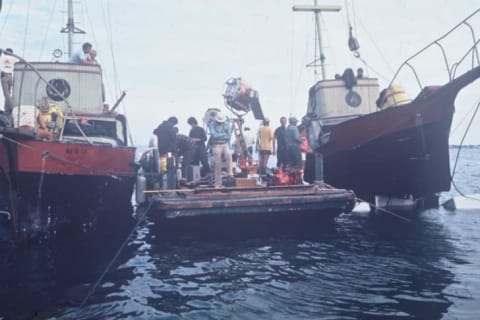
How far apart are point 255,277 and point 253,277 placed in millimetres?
31

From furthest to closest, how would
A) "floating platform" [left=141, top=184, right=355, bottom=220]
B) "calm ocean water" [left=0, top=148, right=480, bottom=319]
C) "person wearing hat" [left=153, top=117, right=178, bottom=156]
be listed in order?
"person wearing hat" [left=153, top=117, right=178, bottom=156] → "floating platform" [left=141, top=184, right=355, bottom=220] → "calm ocean water" [left=0, top=148, right=480, bottom=319]

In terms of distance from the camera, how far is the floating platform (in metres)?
8.14

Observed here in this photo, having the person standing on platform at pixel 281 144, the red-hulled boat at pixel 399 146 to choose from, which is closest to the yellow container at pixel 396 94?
the red-hulled boat at pixel 399 146

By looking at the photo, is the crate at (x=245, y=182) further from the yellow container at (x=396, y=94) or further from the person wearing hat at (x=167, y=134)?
the yellow container at (x=396, y=94)

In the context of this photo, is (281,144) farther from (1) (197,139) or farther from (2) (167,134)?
(2) (167,134)

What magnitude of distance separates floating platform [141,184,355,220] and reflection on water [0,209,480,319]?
2.10ft

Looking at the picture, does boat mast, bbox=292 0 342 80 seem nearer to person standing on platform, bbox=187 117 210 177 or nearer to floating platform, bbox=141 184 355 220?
person standing on platform, bbox=187 117 210 177

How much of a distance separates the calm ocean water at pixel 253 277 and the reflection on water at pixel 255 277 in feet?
0.05

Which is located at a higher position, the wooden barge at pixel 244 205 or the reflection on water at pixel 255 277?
the wooden barge at pixel 244 205

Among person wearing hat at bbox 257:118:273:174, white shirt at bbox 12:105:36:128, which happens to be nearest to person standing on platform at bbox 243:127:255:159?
person wearing hat at bbox 257:118:273:174

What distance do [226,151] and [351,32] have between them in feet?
30.8

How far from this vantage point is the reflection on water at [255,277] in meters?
5.15

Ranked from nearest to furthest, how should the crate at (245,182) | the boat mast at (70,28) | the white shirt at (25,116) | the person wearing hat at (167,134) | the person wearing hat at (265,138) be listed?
the white shirt at (25,116) → the crate at (245,182) → the person wearing hat at (167,134) → the person wearing hat at (265,138) → the boat mast at (70,28)

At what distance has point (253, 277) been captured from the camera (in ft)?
20.9
